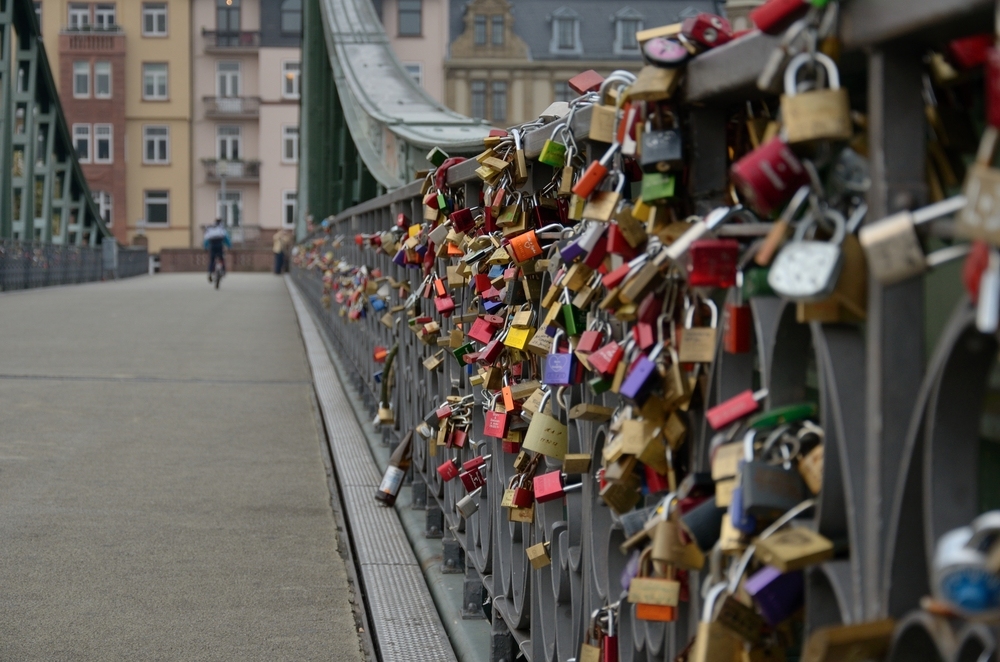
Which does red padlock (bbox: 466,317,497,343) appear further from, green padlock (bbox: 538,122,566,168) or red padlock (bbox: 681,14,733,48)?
red padlock (bbox: 681,14,733,48)

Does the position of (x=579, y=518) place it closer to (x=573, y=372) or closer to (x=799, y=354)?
(x=573, y=372)

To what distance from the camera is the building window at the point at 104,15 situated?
197 ft

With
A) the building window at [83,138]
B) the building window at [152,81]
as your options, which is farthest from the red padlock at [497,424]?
the building window at [83,138]

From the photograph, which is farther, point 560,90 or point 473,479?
point 560,90

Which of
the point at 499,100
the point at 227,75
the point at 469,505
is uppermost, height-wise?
the point at 227,75

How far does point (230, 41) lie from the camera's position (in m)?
60.4

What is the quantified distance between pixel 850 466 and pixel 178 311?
655 inches

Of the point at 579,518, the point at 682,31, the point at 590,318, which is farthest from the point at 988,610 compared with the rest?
the point at 579,518

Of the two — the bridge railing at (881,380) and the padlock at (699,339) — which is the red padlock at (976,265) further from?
the padlock at (699,339)

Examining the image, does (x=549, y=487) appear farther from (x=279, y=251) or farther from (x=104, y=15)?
Result: (x=104, y=15)

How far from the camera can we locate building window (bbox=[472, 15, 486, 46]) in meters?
61.4

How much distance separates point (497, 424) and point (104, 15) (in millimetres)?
61519

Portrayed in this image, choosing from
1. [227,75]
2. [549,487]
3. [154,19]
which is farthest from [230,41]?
[549,487]

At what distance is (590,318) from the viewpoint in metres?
1.90
